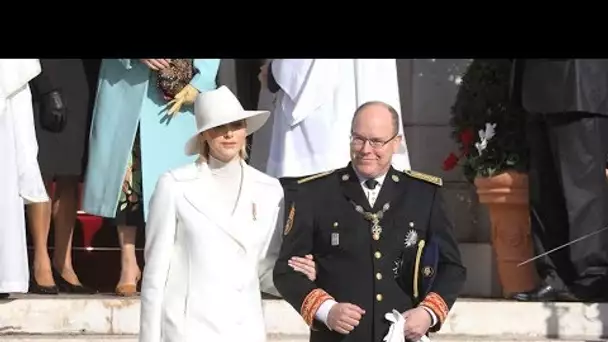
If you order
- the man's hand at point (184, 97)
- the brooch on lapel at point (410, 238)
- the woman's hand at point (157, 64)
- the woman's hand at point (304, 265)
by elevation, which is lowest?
the woman's hand at point (304, 265)

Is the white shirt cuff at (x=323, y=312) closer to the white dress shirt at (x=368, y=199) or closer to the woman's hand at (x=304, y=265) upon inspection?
the white dress shirt at (x=368, y=199)

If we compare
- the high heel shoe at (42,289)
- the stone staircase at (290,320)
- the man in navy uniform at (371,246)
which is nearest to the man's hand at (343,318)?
the man in navy uniform at (371,246)

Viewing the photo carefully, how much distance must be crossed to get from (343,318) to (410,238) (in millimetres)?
390

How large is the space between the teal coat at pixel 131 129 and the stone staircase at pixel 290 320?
630 mm

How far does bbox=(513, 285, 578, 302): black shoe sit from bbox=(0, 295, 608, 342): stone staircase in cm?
23

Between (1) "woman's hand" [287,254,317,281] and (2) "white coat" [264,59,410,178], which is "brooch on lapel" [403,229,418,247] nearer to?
(1) "woman's hand" [287,254,317,281]

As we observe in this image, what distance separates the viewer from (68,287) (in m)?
7.79

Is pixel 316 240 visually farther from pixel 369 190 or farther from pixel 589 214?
pixel 589 214

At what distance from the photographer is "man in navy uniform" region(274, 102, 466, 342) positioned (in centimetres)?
512

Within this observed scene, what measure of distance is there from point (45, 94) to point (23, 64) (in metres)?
0.47

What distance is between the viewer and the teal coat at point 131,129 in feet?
24.8
